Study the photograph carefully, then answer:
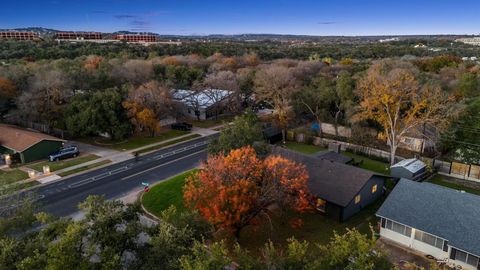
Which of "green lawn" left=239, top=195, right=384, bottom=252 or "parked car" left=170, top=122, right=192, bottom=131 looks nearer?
"green lawn" left=239, top=195, right=384, bottom=252

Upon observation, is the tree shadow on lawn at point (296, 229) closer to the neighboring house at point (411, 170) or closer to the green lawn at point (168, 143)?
the neighboring house at point (411, 170)

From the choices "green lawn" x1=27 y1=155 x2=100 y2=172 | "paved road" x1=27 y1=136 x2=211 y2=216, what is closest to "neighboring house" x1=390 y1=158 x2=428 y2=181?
"paved road" x1=27 y1=136 x2=211 y2=216

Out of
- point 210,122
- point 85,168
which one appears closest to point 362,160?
point 210,122

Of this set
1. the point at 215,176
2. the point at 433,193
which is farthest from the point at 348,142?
the point at 215,176

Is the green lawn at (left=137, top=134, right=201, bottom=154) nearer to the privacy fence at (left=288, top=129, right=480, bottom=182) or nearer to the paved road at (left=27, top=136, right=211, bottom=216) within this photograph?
the paved road at (left=27, top=136, right=211, bottom=216)

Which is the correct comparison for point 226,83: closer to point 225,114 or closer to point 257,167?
point 225,114
